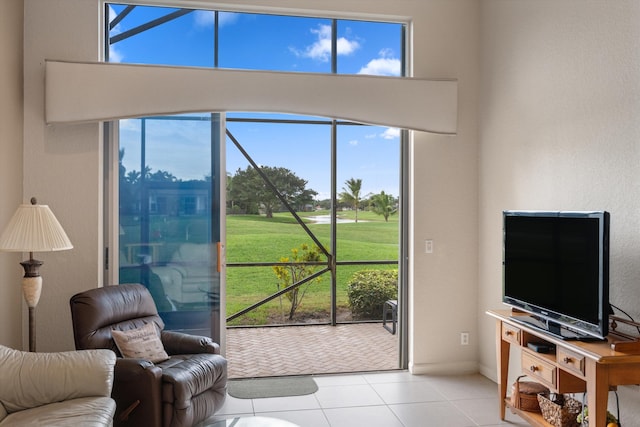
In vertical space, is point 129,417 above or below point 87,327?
below

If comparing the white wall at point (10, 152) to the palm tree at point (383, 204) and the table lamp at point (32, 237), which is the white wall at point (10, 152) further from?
the palm tree at point (383, 204)

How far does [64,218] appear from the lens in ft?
12.6

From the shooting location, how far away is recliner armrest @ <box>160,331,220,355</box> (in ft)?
11.5

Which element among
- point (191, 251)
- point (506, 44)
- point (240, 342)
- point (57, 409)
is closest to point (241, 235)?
point (240, 342)

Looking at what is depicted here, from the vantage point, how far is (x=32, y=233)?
120 inches

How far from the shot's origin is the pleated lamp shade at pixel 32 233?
299 cm

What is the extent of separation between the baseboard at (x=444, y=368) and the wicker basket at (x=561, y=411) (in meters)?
1.31

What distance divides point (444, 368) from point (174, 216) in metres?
2.71

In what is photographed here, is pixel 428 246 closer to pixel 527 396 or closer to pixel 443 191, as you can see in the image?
pixel 443 191

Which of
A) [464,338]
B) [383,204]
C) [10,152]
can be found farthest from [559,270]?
[383,204]

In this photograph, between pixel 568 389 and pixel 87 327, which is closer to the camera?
pixel 568 389

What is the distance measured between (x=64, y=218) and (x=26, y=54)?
1.30 m

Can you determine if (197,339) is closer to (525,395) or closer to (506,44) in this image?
(525,395)

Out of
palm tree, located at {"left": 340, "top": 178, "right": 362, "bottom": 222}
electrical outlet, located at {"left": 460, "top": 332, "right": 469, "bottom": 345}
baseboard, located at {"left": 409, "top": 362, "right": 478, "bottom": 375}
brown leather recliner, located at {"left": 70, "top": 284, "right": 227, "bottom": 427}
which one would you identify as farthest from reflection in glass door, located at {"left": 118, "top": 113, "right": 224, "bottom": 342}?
palm tree, located at {"left": 340, "top": 178, "right": 362, "bottom": 222}
